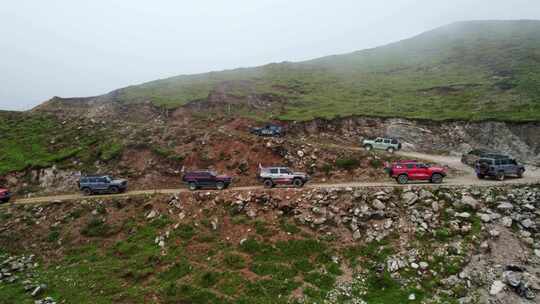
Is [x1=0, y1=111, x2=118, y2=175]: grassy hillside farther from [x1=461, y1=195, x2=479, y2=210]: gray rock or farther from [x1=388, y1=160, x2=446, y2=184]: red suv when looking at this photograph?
[x1=461, y1=195, x2=479, y2=210]: gray rock

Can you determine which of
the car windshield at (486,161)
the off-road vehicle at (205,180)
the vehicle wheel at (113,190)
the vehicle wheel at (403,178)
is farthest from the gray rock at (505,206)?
the vehicle wheel at (113,190)

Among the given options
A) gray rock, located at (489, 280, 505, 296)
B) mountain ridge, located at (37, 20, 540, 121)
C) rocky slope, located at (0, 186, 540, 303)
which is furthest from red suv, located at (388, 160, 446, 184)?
mountain ridge, located at (37, 20, 540, 121)

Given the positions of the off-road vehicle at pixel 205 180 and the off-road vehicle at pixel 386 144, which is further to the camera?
the off-road vehicle at pixel 386 144

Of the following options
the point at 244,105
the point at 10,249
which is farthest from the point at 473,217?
the point at 244,105

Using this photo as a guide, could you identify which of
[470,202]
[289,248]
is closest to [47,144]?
[289,248]

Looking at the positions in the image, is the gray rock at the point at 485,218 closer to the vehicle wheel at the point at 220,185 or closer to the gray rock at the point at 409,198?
the gray rock at the point at 409,198

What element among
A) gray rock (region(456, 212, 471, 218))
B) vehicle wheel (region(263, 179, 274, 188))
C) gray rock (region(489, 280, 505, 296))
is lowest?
gray rock (region(489, 280, 505, 296))
